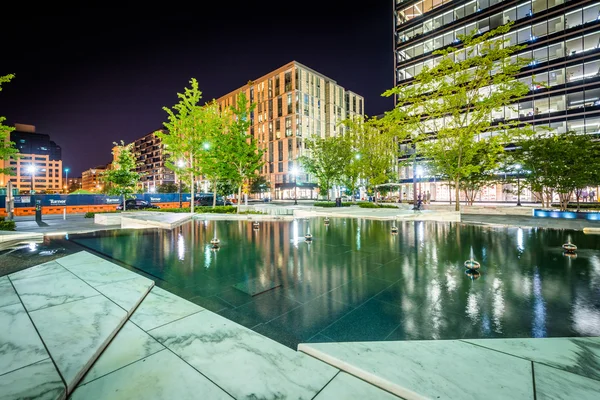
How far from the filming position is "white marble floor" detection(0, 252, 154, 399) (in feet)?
8.16

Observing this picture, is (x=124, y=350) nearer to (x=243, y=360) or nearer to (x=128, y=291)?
(x=243, y=360)

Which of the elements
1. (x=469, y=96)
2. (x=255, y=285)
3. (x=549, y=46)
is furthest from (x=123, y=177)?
(x=549, y=46)

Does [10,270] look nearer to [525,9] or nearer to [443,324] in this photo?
[443,324]

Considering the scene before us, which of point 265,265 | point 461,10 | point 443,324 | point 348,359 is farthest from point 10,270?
point 461,10

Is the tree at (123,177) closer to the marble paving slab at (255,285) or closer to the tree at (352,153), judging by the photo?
the tree at (352,153)

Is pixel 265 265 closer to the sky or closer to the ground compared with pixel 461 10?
closer to the ground

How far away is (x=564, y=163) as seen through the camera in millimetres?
20734

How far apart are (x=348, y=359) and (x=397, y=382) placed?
54 cm

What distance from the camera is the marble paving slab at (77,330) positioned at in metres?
2.71

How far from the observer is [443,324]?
379cm

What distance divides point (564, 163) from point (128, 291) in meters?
29.2

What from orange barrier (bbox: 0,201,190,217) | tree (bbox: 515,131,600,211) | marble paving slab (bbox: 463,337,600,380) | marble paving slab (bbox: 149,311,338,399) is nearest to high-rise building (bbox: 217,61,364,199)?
orange barrier (bbox: 0,201,190,217)

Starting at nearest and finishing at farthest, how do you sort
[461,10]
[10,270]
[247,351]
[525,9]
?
[247,351]
[10,270]
[525,9]
[461,10]

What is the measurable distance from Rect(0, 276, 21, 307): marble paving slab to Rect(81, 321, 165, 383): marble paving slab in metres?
2.29
